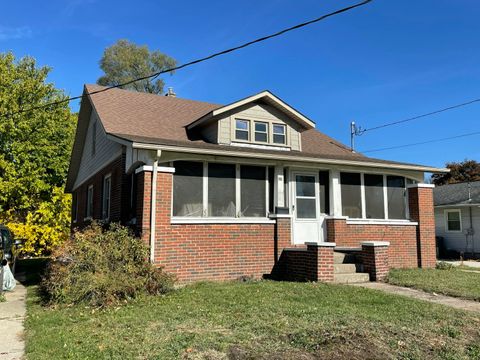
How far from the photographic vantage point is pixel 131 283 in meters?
8.14

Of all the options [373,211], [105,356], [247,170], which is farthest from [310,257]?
[105,356]

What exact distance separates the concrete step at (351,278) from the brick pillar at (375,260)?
0.20 metres

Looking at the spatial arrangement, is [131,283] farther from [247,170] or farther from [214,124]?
[214,124]

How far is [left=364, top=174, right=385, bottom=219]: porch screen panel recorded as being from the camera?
1288cm

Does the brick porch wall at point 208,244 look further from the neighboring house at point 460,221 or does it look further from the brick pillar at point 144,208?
the neighboring house at point 460,221

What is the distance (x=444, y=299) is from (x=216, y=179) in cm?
571

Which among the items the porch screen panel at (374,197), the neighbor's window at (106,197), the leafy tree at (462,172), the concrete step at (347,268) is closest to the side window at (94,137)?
the neighbor's window at (106,197)

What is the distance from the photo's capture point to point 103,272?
27.3 feet

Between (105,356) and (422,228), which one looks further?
(422,228)

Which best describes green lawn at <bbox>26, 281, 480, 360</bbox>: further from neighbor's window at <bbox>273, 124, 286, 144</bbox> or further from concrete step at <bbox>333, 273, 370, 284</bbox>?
neighbor's window at <bbox>273, 124, 286, 144</bbox>

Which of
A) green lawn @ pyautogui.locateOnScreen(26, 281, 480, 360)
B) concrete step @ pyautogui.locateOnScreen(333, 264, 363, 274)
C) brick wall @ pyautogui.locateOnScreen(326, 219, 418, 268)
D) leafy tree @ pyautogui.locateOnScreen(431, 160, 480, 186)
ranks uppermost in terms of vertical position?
leafy tree @ pyautogui.locateOnScreen(431, 160, 480, 186)

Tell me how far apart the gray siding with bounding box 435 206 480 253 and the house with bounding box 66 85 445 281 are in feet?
38.8

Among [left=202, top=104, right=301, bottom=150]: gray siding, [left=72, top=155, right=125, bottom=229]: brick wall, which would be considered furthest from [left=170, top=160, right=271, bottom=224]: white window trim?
[left=72, top=155, right=125, bottom=229]: brick wall

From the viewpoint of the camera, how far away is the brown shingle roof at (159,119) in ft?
43.4
